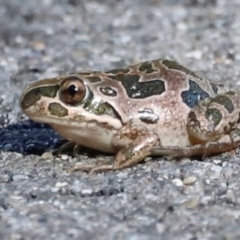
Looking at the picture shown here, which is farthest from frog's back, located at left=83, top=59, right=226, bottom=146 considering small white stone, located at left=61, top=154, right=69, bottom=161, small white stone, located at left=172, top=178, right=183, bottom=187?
small white stone, located at left=61, top=154, right=69, bottom=161

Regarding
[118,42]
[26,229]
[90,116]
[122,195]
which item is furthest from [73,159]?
[118,42]

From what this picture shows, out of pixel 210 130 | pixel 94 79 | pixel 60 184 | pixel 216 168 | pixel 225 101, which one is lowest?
pixel 60 184

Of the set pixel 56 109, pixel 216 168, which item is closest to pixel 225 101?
pixel 216 168

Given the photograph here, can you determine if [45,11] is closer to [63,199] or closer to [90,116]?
[90,116]

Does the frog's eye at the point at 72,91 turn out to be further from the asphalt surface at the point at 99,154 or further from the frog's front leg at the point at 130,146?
the asphalt surface at the point at 99,154

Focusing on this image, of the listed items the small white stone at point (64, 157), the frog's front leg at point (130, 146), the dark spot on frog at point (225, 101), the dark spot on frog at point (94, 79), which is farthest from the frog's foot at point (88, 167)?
the dark spot on frog at point (225, 101)

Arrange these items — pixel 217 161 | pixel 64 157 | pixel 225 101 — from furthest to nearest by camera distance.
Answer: pixel 64 157, pixel 225 101, pixel 217 161

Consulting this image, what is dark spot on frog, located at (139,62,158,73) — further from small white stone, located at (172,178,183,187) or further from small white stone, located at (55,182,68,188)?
small white stone, located at (55,182,68,188)

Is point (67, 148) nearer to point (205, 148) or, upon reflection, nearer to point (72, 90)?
point (72, 90)
